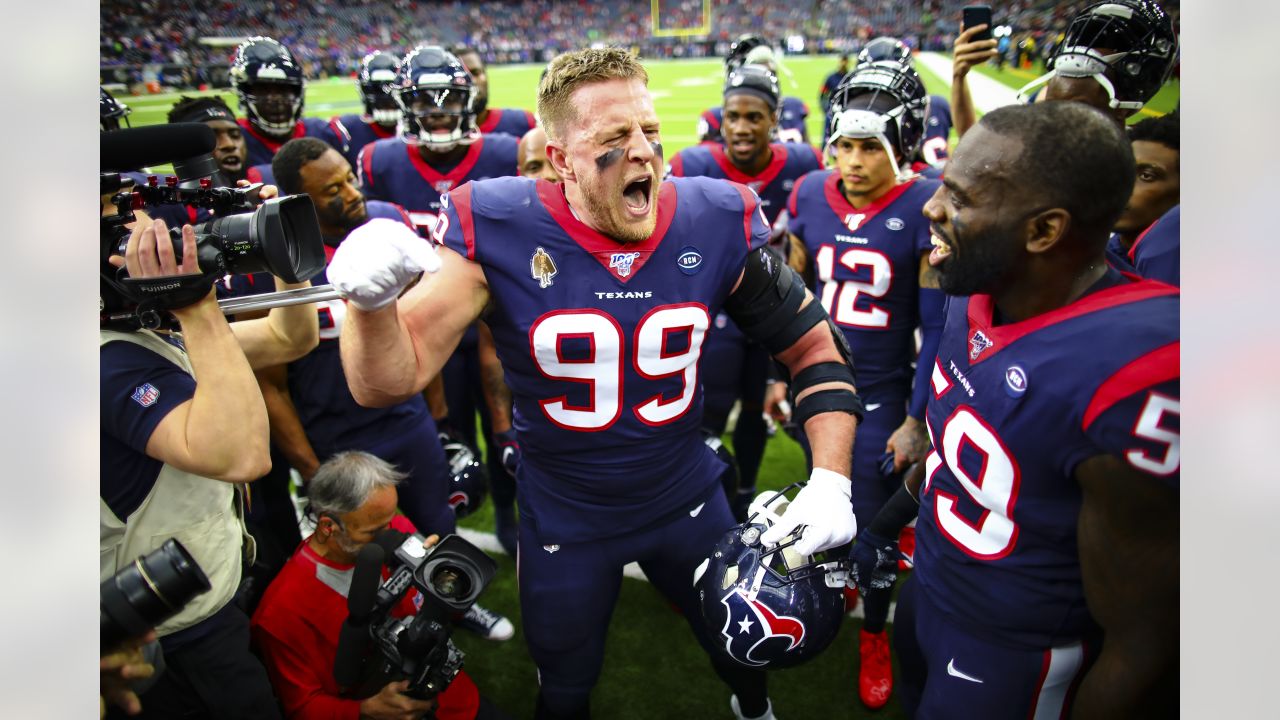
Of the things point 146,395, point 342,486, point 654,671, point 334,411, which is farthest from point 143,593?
point 654,671

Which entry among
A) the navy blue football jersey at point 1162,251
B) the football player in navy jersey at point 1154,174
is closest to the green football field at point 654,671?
the football player in navy jersey at point 1154,174

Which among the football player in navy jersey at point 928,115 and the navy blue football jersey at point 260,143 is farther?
the football player in navy jersey at point 928,115

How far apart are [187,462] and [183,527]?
376mm

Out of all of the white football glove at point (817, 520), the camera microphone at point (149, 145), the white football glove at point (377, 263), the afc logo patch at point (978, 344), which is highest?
the camera microphone at point (149, 145)

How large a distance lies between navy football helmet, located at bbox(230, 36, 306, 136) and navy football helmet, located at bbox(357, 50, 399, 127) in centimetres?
63

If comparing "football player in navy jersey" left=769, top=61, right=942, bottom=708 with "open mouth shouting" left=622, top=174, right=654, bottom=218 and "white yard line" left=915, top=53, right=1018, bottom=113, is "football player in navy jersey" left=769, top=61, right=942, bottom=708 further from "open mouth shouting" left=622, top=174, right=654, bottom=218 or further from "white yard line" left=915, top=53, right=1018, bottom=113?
"open mouth shouting" left=622, top=174, right=654, bottom=218

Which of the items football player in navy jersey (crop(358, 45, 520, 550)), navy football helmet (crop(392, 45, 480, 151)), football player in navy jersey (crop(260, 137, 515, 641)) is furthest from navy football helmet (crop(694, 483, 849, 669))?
navy football helmet (crop(392, 45, 480, 151))

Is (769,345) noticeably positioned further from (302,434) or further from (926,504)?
(302,434)

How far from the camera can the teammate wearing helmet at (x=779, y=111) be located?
560cm

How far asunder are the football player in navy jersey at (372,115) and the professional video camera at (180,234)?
13.5 ft

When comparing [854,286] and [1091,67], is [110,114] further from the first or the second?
[1091,67]

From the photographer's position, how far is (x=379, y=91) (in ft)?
18.6

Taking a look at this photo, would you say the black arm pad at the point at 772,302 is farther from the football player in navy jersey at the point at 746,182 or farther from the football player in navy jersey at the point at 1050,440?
the football player in navy jersey at the point at 746,182

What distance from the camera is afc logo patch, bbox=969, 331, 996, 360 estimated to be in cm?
170
